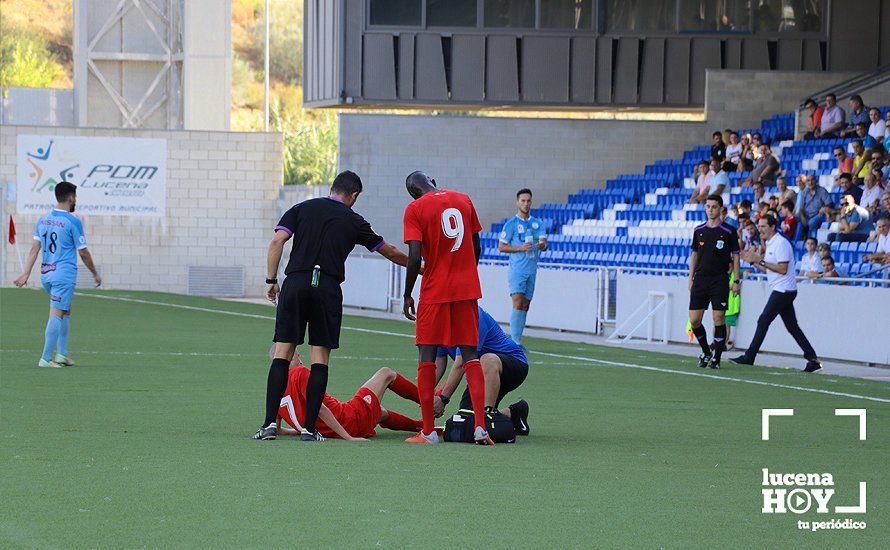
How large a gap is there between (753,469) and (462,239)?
2.56 m

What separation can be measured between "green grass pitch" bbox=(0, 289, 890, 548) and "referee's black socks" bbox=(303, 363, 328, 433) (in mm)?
213

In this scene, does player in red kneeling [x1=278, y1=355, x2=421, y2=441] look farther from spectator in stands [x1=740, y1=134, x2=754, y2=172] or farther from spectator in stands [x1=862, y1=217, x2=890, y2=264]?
spectator in stands [x1=740, y1=134, x2=754, y2=172]

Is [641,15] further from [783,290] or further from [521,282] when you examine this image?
[783,290]

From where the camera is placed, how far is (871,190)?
23.2 metres

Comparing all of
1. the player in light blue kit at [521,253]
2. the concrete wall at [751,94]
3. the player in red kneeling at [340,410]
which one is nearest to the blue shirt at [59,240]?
the player in light blue kit at [521,253]

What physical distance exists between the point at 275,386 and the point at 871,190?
1597 centimetres

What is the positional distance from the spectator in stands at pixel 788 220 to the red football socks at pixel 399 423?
Answer: 13603mm

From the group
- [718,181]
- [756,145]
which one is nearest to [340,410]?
[718,181]

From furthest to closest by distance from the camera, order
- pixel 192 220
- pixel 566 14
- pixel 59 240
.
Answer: pixel 192 220 < pixel 566 14 < pixel 59 240

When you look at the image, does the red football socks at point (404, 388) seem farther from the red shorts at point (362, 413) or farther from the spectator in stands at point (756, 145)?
the spectator in stands at point (756, 145)

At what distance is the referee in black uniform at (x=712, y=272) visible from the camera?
56.5ft

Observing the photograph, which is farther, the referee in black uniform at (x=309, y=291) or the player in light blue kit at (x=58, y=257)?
the player in light blue kit at (x=58, y=257)

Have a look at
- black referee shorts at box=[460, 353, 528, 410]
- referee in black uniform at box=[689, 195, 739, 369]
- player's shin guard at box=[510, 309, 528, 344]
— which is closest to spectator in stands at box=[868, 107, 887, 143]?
referee in black uniform at box=[689, 195, 739, 369]

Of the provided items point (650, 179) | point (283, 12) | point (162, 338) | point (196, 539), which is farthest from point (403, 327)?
point (283, 12)
